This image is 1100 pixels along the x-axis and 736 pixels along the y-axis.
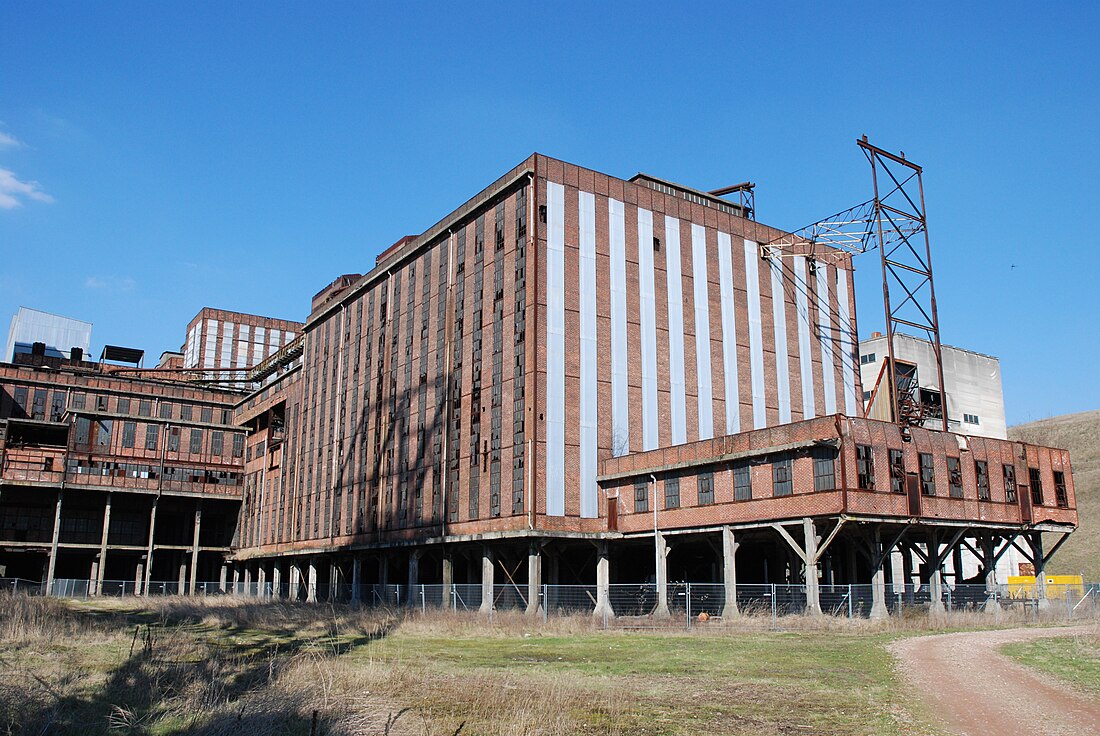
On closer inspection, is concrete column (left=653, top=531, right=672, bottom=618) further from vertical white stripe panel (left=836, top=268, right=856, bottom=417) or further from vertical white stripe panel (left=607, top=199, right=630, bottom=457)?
vertical white stripe panel (left=836, top=268, right=856, bottom=417)

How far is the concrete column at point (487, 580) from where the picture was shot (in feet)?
143

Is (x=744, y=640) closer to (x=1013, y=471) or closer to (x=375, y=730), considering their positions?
(x=375, y=730)

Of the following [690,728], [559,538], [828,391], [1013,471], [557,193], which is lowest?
[690,728]

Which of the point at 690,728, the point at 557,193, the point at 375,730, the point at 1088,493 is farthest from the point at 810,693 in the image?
the point at 1088,493

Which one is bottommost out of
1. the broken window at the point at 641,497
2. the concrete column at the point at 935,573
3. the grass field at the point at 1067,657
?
the grass field at the point at 1067,657

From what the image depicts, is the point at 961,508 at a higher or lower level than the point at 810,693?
higher

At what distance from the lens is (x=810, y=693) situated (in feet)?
53.5

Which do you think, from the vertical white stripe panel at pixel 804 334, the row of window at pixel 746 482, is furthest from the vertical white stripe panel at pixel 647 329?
the vertical white stripe panel at pixel 804 334

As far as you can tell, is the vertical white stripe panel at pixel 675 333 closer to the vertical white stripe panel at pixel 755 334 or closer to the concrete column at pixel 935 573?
the vertical white stripe panel at pixel 755 334

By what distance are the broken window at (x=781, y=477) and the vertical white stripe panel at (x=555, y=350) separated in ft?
35.6

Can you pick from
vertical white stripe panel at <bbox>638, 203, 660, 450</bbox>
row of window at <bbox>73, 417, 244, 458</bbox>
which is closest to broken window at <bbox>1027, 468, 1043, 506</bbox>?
vertical white stripe panel at <bbox>638, 203, 660, 450</bbox>

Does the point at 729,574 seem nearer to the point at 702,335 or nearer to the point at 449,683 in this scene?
the point at 702,335

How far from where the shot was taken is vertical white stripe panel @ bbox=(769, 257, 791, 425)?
52.4 meters

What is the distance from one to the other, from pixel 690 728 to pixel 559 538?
29950 millimetres
